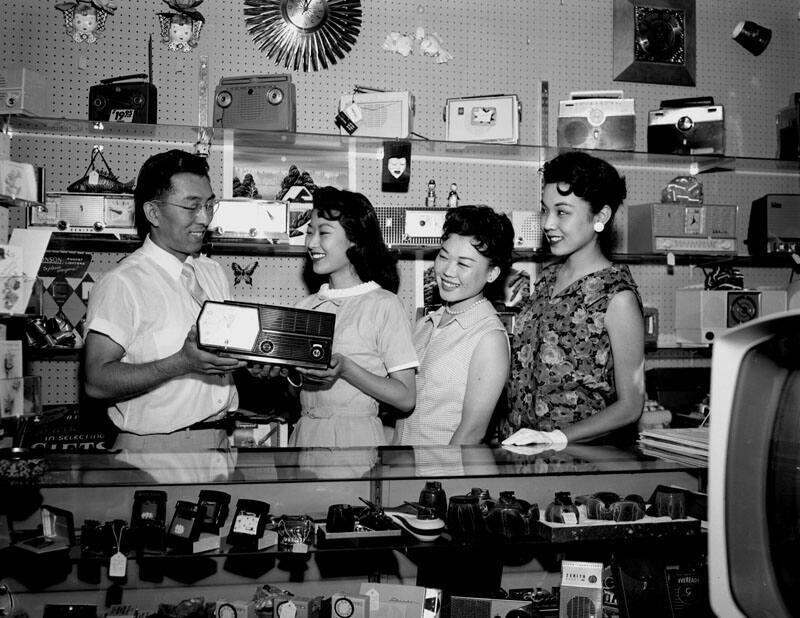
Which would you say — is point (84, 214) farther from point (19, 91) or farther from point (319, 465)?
point (319, 465)

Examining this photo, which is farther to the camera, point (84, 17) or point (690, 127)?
point (690, 127)

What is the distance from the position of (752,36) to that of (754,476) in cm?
388

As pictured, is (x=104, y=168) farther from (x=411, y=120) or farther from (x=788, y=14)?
(x=788, y=14)

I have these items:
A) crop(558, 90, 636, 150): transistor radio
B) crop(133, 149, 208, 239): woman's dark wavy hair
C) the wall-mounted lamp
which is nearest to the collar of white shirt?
crop(133, 149, 208, 239): woman's dark wavy hair

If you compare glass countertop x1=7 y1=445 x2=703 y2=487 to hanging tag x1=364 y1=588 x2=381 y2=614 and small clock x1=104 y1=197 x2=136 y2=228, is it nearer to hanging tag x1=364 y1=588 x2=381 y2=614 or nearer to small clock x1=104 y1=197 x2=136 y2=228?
hanging tag x1=364 y1=588 x2=381 y2=614

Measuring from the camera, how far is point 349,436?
7.95 ft

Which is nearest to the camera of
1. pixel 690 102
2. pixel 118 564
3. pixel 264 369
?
pixel 118 564

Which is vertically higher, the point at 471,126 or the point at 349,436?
the point at 471,126

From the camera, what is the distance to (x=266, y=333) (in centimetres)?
197

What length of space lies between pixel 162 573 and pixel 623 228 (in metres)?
3.17

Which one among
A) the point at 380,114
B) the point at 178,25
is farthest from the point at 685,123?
the point at 178,25

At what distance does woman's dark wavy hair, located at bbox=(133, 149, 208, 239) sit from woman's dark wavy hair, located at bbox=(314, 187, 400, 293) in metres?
0.44

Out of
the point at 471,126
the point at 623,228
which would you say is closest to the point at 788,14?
the point at 623,228

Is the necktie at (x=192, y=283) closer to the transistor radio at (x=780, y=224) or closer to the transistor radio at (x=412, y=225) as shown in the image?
the transistor radio at (x=412, y=225)
